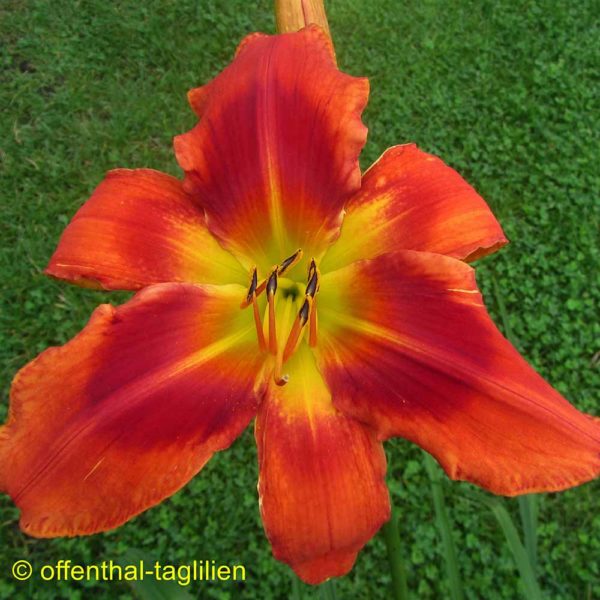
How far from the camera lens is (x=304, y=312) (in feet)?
2.31

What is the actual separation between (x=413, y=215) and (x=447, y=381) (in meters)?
0.24

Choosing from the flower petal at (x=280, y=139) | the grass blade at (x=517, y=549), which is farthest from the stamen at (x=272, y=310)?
the grass blade at (x=517, y=549)

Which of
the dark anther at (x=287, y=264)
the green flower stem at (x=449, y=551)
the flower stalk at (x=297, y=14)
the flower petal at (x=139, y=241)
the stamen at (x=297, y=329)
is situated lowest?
the green flower stem at (x=449, y=551)

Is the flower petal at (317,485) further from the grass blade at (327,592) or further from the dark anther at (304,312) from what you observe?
the grass blade at (327,592)

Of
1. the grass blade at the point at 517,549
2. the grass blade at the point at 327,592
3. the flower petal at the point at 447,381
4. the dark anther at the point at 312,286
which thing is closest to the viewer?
the flower petal at the point at 447,381

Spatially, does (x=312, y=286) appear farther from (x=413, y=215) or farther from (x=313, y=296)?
(x=413, y=215)

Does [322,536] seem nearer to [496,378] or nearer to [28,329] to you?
[496,378]

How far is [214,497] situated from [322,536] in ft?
4.62

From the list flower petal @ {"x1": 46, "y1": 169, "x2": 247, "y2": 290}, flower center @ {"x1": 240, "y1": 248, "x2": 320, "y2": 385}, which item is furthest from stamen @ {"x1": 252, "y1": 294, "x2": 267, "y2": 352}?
flower petal @ {"x1": 46, "y1": 169, "x2": 247, "y2": 290}

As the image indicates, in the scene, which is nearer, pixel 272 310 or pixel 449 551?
pixel 272 310

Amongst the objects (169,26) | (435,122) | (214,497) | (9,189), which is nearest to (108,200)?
(214,497)

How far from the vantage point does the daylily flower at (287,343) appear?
616 mm

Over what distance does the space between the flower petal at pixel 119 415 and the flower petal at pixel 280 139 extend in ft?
0.47

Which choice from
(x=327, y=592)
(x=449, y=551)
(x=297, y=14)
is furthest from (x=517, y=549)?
(x=297, y=14)
